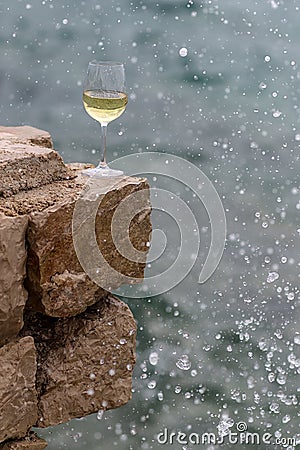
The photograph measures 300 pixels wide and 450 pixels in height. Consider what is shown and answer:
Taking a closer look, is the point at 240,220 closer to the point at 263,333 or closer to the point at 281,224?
the point at 281,224

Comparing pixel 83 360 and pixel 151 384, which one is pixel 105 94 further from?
pixel 151 384

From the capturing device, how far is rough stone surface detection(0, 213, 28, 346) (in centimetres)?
182

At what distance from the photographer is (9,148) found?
6.47 ft

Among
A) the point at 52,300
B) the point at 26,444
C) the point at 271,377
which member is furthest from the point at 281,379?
the point at 52,300

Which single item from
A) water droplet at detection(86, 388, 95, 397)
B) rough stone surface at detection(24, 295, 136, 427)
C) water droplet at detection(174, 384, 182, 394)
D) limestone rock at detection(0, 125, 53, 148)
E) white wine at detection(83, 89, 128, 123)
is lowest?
water droplet at detection(174, 384, 182, 394)

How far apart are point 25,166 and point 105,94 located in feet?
1.17

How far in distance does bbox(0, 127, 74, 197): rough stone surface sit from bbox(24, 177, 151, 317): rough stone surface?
59 mm

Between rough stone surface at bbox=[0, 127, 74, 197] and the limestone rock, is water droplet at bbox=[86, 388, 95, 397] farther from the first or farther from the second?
the limestone rock

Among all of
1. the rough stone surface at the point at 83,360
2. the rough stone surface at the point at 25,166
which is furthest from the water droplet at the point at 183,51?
the rough stone surface at the point at 83,360

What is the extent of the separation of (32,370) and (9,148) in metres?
0.55

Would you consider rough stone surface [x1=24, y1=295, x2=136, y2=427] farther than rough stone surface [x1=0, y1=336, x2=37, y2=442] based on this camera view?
Yes

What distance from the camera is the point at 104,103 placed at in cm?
212

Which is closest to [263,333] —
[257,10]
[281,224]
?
[281,224]

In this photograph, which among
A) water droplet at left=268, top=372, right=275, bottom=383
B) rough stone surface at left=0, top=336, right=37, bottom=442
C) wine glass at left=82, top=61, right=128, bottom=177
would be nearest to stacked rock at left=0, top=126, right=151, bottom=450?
rough stone surface at left=0, top=336, right=37, bottom=442
